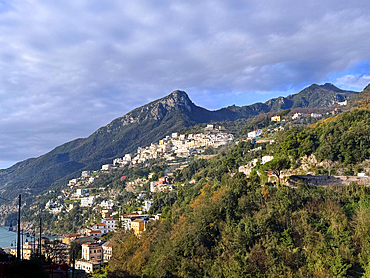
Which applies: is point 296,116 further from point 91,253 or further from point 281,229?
point 281,229

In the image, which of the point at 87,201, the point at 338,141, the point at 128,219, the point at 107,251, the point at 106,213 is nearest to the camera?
the point at 338,141

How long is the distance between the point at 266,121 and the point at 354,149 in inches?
2343

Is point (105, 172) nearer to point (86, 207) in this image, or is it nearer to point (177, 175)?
point (86, 207)

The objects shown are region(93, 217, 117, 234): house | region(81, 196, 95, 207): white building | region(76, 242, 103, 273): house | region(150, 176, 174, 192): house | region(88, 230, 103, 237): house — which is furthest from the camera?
region(81, 196, 95, 207): white building

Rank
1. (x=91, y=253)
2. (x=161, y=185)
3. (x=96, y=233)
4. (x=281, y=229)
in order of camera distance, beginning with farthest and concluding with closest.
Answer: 1. (x=161, y=185)
2. (x=96, y=233)
3. (x=91, y=253)
4. (x=281, y=229)

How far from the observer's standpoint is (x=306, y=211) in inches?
915

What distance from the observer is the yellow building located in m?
47.5

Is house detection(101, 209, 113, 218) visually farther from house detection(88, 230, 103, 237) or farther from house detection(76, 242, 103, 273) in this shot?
house detection(76, 242, 103, 273)

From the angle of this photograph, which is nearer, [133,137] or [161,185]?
[161,185]

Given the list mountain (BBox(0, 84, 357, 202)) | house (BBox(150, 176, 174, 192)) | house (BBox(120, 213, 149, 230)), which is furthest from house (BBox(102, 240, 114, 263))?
mountain (BBox(0, 84, 357, 202))

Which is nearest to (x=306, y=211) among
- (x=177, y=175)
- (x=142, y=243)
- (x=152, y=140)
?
(x=142, y=243)

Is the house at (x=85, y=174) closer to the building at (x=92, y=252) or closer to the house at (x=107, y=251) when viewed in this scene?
the building at (x=92, y=252)

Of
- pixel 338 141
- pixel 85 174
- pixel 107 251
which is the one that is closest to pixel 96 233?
pixel 107 251

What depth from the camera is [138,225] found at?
48.3 m
